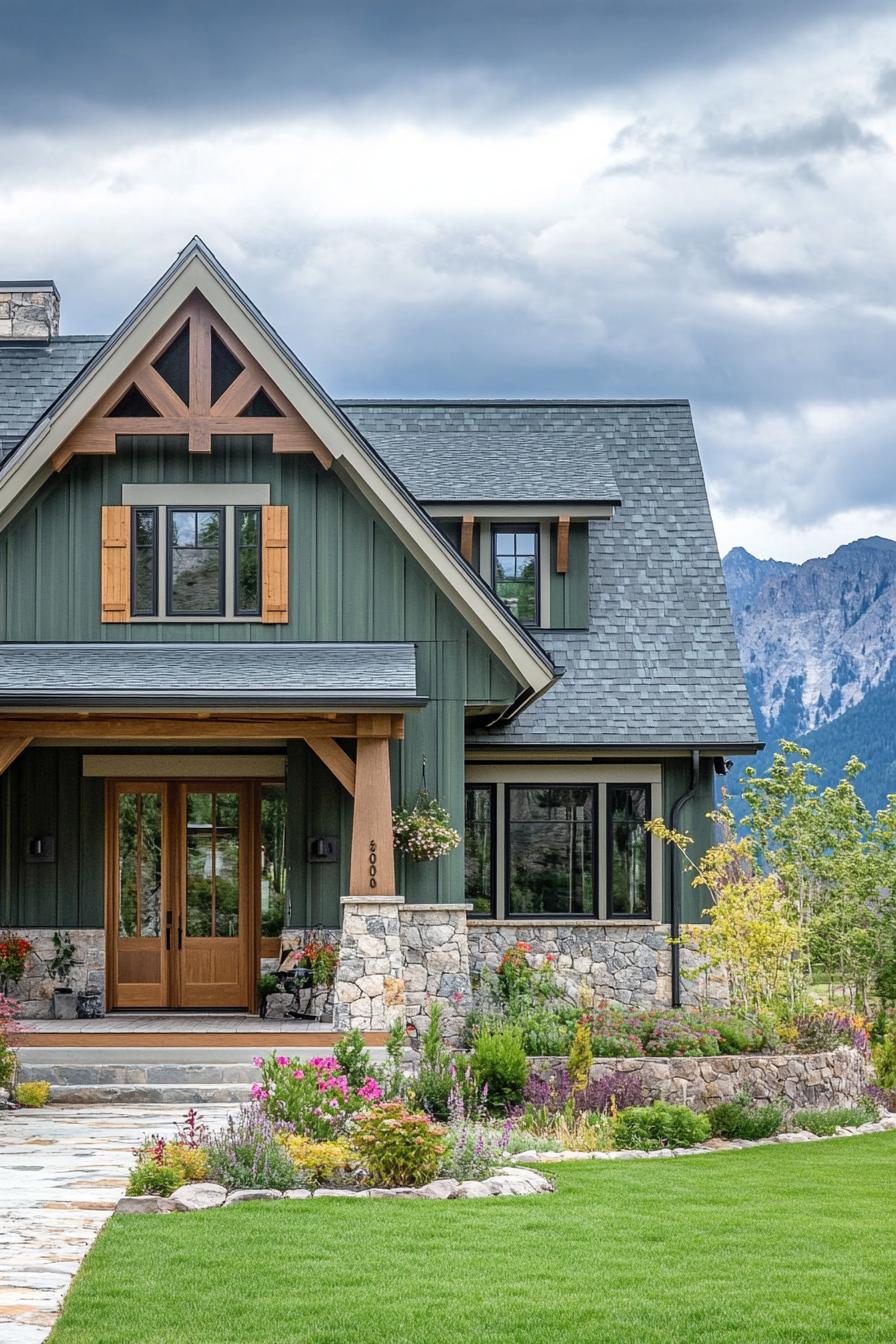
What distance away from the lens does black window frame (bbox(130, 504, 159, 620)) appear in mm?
16406

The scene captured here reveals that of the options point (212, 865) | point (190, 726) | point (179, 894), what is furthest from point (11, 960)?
point (190, 726)

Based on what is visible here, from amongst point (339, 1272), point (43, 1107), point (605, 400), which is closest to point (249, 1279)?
point (339, 1272)

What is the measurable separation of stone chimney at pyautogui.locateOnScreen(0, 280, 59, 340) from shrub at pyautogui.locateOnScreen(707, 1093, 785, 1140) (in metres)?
13.6

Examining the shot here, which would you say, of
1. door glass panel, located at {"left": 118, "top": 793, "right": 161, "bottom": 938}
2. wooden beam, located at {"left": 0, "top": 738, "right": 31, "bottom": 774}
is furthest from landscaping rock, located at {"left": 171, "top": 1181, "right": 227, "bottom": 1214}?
door glass panel, located at {"left": 118, "top": 793, "right": 161, "bottom": 938}

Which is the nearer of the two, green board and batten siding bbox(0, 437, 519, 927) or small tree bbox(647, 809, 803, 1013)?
small tree bbox(647, 809, 803, 1013)

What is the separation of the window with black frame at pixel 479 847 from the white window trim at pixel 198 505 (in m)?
3.66

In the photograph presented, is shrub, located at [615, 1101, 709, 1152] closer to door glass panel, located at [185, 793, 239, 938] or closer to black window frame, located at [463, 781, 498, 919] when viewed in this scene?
black window frame, located at [463, 781, 498, 919]

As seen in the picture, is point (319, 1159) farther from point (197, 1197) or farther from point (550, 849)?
point (550, 849)

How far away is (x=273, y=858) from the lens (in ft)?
55.2

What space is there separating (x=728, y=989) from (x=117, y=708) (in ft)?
26.7

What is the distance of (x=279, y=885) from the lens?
16750 mm

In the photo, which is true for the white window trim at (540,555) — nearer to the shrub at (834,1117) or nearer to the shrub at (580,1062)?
the shrub at (580,1062)

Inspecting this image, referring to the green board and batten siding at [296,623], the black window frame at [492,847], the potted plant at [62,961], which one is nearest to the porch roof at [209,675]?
the green board and batten siding at [296,623]

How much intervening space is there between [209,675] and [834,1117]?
24.6ft
